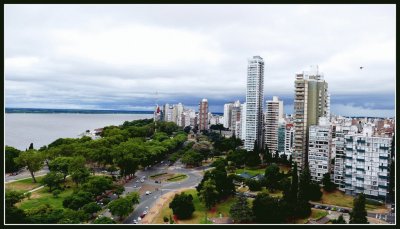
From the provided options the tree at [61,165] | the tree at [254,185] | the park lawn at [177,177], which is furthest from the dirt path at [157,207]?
the tree at [61,165]

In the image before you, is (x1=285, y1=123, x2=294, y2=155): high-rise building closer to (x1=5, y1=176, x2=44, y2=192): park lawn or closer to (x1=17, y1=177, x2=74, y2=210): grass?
(x1=17, y1=177, x2=74, y2=210): grass

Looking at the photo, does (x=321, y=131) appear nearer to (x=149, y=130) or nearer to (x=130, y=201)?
(x=130, y=201)

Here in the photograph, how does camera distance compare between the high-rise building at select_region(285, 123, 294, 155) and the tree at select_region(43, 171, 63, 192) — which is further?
the high-rise building at select_region(285, 123, 294, 155)

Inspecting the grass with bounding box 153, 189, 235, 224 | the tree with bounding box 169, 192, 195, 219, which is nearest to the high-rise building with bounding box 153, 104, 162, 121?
the grass with bounding box 153, 189, 235, 224

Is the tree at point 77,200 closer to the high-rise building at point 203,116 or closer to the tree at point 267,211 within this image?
the tree at point 267,211

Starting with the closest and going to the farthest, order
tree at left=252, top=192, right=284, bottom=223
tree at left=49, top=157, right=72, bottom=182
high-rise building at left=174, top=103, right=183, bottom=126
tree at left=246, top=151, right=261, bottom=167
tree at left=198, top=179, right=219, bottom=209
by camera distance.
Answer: tree at left=252, top=192, right=284, bottom=223
tree at left=198, top=179, right=219, bottom=209
tree at left=49, top=157, right=72, bottom=182
tree at left=246, top=151, right=261, bottom=167
high-rise building at left=174, top=103, right=183, bottom=126

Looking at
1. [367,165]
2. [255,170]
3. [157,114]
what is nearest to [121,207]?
[367,165]

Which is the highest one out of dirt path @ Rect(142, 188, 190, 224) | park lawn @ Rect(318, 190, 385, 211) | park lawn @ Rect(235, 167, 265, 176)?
park lawn @ Rect(235, 167, 265, 176)
